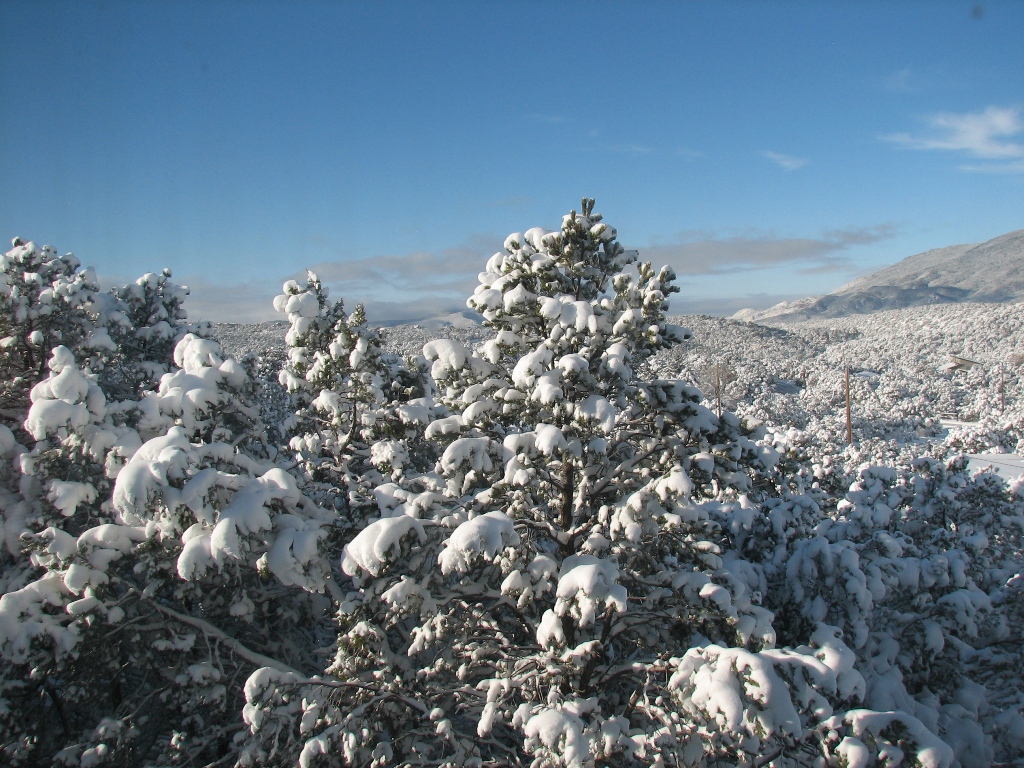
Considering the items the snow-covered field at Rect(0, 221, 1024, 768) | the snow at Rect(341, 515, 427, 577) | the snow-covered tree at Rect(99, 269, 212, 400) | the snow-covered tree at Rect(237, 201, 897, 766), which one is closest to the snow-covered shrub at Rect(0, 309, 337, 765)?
the snow-covered field at Rect(0, 221, 1024, 768)

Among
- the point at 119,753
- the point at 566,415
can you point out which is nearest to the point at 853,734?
the point at 566,415

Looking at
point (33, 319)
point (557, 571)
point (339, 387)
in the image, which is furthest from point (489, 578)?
point (33, 319)

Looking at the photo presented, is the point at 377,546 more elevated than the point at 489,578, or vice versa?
the point at 377,546

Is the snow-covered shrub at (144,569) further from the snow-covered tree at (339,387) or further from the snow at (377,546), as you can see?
the snow-covered tree at (339,387)

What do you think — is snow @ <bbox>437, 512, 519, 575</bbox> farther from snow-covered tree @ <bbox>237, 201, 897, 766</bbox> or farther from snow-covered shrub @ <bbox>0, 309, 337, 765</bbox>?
snow-covered shrub @ <bbox>0, 309, 337, 765</bbox>

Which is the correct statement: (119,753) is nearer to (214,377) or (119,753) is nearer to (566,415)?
(214,377)

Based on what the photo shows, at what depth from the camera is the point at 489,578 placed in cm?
721

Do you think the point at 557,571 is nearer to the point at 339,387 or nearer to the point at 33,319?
the point at 339,387

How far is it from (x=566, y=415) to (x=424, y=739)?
435cm

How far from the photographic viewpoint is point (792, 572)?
7.18 m

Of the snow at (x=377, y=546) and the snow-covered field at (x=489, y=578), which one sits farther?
the snow at (x=377, y=546)

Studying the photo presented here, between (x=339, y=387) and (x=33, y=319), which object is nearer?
(x=339, y=387)

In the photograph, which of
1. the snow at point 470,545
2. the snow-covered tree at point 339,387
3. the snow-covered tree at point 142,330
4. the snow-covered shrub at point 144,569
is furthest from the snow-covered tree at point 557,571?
the snow-covered tree at point 142,330

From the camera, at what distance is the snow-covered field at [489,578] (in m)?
5.28
